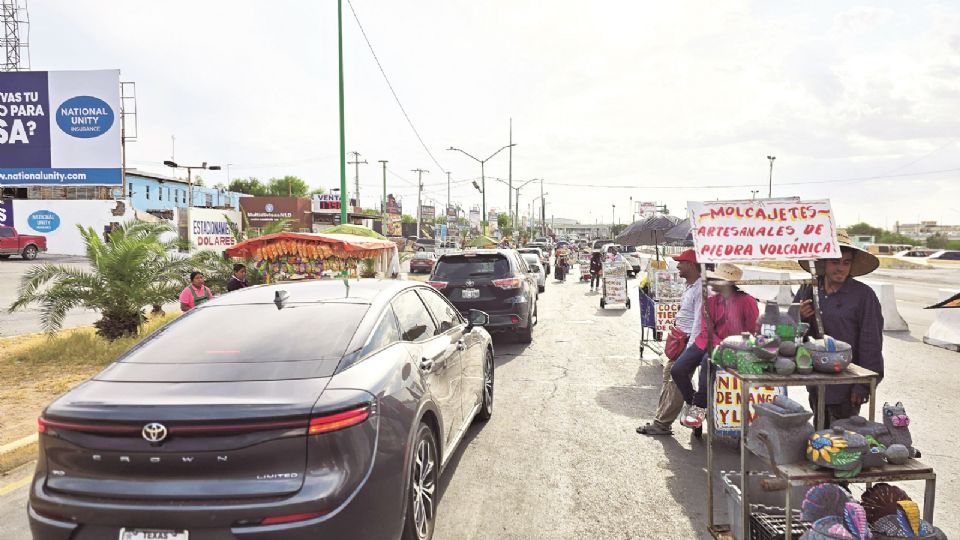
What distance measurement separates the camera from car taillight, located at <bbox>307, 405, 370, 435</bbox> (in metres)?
2.63

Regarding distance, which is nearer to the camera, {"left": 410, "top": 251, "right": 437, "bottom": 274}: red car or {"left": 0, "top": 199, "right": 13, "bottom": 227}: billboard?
{"left": 410, "top": 251, "right": 437, "bottom": 274}: red car

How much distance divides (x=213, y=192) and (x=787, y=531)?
254 ft

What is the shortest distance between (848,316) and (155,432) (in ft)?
14.3

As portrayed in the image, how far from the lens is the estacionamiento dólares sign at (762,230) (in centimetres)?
410

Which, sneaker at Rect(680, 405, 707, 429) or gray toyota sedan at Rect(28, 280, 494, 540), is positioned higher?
gray toyota sedan at Rect(28, 280, 494, 540)

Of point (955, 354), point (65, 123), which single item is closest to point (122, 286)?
point (955, 354)

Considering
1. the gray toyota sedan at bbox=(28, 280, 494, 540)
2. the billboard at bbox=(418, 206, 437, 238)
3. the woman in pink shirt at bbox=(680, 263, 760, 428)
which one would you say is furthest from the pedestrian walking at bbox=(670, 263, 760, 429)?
the billboard at bbox=(418, 206, 437, 238)

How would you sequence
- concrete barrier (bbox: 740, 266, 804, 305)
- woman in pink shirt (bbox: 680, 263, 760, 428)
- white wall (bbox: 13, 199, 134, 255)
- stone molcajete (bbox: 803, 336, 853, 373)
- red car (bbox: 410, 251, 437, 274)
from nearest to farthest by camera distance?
1. stone molcajete (bbox: 803, 336, 853, 373)
2. woman in pink shirt (bbox: 680, 263, 760, 428)
3. concrete barrier (bbox: 740, 266, 804, 305)
4. red car (bbox: 410, 251, 437, 274)
5. white wall (bbox: 13, 199, 134, 255)

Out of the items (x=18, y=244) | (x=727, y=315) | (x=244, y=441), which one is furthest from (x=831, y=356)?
(x=18, y=244)

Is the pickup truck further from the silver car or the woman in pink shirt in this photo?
the woman in pink shirt

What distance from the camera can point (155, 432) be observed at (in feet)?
8.41

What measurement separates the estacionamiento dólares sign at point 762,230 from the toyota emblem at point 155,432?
11.0 feet

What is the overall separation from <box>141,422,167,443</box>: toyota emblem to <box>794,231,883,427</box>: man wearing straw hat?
4.11 metres

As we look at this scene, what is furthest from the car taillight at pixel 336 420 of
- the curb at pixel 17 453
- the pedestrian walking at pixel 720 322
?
the curb at pixel 17 453
